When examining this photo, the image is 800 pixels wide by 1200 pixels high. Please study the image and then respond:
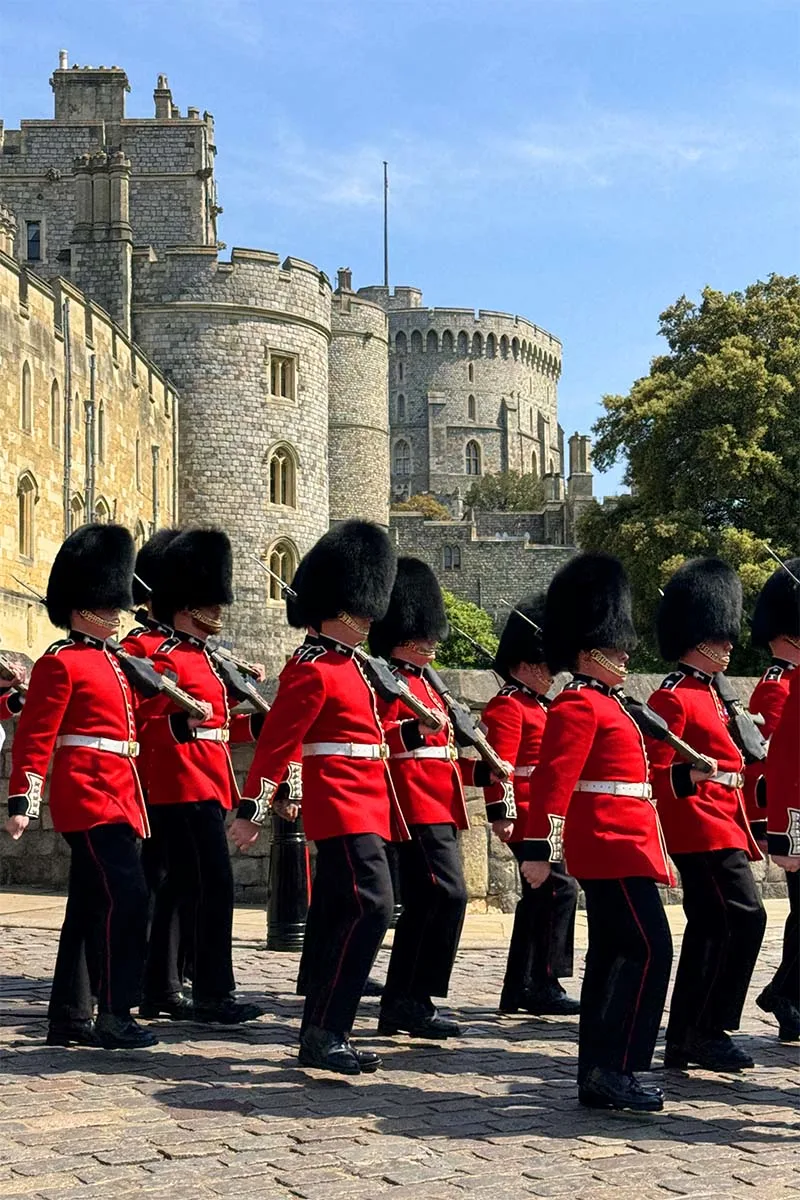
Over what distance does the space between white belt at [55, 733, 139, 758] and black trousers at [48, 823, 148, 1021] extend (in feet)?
0.95

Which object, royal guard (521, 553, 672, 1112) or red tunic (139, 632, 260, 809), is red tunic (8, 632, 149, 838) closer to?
red tunic (139, 632, 260, 809)

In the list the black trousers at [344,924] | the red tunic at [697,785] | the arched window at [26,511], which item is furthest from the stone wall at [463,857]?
the arched window at [26,511]

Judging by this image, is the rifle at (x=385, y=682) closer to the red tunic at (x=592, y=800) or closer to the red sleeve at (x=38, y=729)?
the red tunic at (x=592, y=800)

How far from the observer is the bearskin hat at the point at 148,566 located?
29.7 ft

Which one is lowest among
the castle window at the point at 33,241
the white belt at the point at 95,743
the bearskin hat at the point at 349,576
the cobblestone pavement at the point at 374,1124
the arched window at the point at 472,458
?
the cobblestone pavement at the point at 374,1124

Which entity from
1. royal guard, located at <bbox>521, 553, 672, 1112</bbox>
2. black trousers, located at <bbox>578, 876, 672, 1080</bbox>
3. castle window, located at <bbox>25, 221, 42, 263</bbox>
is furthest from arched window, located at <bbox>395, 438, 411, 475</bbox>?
black trousers, located at <bbox>578, 876, 672, 1080</bbox>

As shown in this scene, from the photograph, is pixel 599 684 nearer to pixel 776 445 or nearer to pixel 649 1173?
pixel 649 1173

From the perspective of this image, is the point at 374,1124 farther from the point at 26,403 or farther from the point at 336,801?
the point at 26,403

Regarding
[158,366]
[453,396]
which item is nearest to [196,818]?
[158,366]

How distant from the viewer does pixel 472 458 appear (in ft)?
389

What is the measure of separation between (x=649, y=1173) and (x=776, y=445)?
3193cm

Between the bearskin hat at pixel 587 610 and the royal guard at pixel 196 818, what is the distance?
1.63 metres

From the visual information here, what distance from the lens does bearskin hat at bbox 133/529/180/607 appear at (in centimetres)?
905

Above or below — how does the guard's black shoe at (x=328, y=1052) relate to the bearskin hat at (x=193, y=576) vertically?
below
